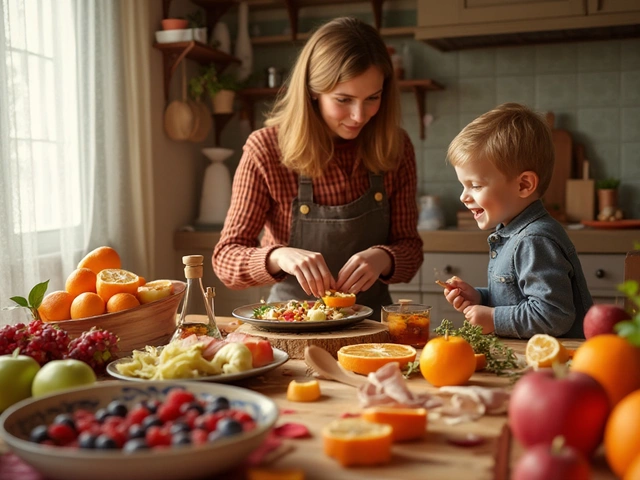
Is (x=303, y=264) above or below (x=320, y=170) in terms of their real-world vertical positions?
below

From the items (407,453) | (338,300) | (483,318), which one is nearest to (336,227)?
(338,300)

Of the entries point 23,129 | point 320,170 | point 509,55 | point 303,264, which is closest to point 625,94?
point 509,55

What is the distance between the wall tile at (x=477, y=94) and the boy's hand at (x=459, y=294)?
2244 mm

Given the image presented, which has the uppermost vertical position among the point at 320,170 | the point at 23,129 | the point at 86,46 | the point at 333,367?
the point at 86,46

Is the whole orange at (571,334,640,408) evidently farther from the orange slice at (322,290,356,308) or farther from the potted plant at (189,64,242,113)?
the potted plant at (189,64,242,113)

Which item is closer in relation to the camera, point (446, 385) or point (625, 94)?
point (446, 385)

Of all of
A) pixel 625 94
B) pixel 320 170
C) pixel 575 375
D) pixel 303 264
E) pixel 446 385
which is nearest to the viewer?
pixel 575 375

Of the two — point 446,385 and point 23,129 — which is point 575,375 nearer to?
point 446,385

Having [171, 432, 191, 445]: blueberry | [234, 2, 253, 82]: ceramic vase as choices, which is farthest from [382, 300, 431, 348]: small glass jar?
[234, 2, 253, 82]: ceramic vase

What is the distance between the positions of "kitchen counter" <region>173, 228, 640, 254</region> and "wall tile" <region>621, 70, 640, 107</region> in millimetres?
771

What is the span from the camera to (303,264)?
1.77 meters

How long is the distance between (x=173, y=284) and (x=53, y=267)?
4.48 feet

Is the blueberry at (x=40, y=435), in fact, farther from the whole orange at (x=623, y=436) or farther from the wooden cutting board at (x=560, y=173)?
the wooden cutting board at (x=560, y=173)

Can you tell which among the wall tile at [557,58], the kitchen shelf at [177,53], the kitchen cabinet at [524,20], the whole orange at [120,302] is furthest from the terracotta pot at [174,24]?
the whole orange at [120,302]
